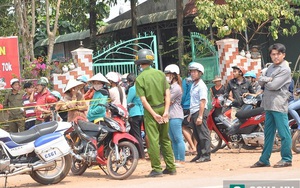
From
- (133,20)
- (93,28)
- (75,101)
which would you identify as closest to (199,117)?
(75,101)

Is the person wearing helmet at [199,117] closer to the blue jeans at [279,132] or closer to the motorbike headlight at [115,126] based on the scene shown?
the blue jeans at [279,132]

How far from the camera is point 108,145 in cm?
977

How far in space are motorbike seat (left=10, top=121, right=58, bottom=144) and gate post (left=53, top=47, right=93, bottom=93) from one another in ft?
20.6

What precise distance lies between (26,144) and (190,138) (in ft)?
13.8

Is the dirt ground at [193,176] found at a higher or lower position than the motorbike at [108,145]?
lower

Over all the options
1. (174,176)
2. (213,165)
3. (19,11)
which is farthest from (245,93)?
(19,11)

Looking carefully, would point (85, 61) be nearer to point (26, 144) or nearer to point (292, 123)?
point (292, 123)

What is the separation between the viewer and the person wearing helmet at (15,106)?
1323 cm

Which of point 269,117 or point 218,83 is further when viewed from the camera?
point 218,83

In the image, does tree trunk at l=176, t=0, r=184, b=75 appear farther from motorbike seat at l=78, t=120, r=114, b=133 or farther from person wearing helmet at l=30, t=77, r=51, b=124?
motorbike seat at l=78, t=120, r=114, b=133

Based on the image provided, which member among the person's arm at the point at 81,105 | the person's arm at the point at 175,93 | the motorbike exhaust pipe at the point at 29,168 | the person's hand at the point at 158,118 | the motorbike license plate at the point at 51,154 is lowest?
the motorbike exhaust pipe at the point at 29,168

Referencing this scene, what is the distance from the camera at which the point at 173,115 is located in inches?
426

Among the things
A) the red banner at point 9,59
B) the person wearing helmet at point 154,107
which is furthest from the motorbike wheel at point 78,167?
the red banner at point 9,59

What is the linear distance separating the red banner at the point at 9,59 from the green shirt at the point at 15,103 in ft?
5.17
